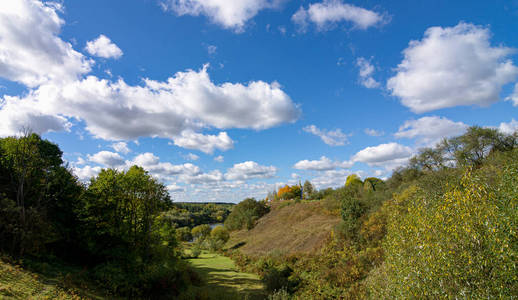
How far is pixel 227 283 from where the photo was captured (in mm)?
20797

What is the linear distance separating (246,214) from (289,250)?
87.0 ft

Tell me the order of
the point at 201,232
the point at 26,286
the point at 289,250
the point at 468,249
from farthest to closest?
1. the point at 201,232
2. the point at 289,250
3. the point at 26,286
4. the point at 468,249

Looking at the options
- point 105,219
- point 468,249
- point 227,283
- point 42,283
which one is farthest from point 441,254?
point 105,219

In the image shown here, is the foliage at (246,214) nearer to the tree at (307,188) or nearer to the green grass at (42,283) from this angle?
the tree at (307,188)

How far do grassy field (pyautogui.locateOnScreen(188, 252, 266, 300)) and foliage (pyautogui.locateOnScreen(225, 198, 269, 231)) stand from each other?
848 inches

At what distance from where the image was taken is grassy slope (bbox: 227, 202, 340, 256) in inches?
1064

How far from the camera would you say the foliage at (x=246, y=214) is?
51.5 meters

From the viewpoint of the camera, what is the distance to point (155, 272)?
1681 cm

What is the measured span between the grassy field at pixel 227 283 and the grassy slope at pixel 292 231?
496cm

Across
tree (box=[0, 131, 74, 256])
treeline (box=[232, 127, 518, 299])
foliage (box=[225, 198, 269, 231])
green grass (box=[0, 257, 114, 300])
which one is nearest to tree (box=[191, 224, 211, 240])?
foliage (box=[225, 198, 269, 231])

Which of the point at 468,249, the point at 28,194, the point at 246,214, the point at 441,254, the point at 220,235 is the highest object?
the point at 28,194

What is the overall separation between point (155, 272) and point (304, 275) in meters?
11.1

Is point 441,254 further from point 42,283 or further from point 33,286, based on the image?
point 42,283

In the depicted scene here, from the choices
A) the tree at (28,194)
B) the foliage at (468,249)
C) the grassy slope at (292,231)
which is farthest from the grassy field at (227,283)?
the foliage at (468,249)
